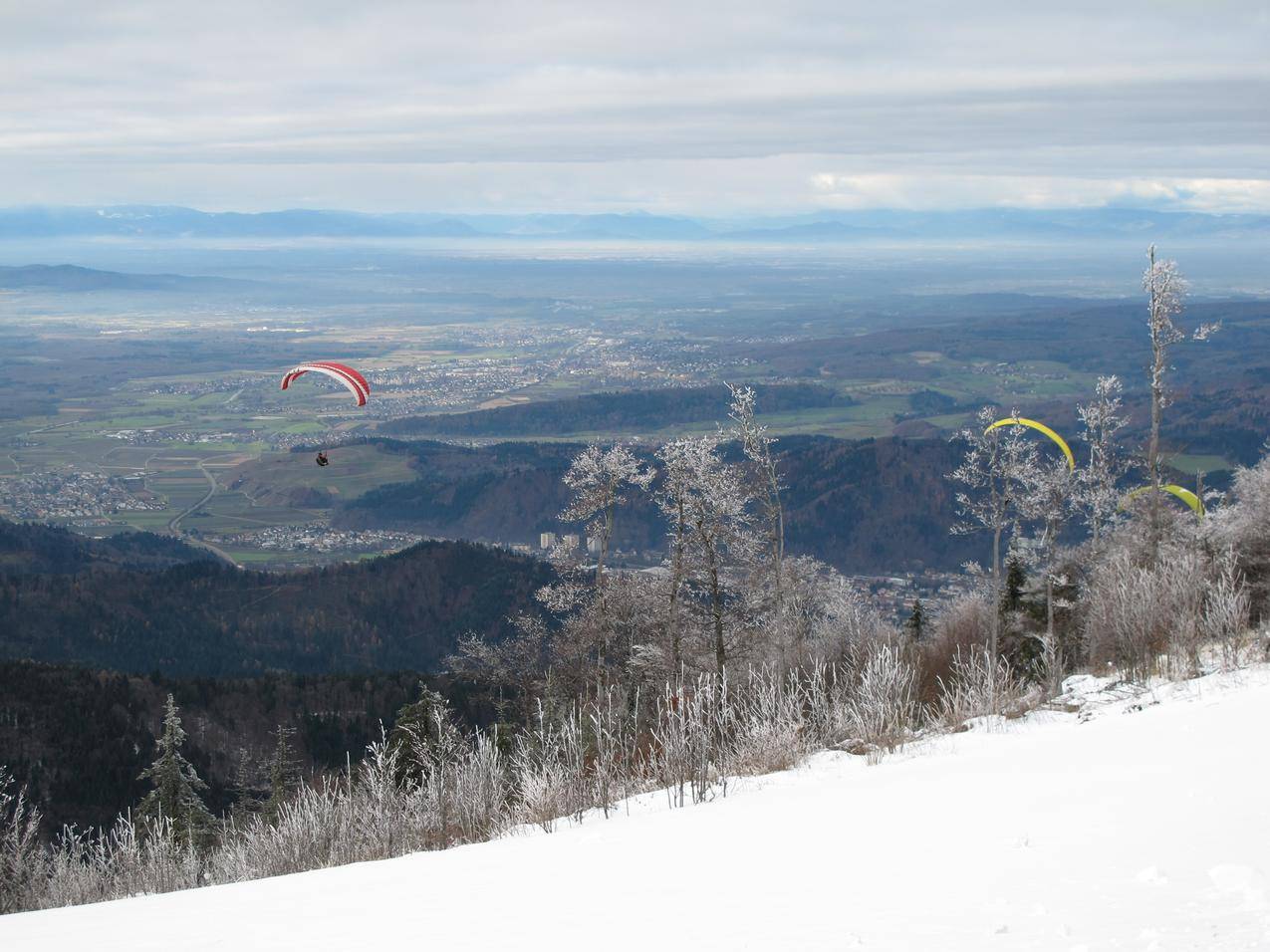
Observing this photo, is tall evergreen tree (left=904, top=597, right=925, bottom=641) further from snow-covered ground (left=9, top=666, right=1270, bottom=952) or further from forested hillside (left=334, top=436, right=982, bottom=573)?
forested hillside (left=334, top=436, right=982, bottom=573)

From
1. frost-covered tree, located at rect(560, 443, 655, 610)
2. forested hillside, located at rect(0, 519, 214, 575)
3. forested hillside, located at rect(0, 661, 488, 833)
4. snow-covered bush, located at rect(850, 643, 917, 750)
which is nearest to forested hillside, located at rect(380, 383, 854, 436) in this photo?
forested hillside, located at rect(0, 519, 214, 575)

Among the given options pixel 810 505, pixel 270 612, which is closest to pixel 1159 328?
pixel 270 612

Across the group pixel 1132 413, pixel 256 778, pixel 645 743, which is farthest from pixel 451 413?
pixel 645 743

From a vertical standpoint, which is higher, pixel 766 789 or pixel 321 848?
pixel 766 789

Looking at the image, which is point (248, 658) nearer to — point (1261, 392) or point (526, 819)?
point (526, 819)

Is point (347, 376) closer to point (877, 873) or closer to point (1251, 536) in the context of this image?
point (1251, 536)

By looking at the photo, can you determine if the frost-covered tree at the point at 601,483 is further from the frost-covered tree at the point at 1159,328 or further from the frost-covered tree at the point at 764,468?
the frost-covered tree at the point at 1159,328

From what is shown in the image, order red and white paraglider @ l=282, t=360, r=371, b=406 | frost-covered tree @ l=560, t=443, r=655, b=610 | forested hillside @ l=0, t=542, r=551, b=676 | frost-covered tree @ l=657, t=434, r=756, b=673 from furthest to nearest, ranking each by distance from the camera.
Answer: forested hillside @ l=0, t=542, r=551, b=676 < red and white paraglider @ l=282, t=360, r=371, b=406 < frost-covered tree @ l=560, t=443, r=655, b=610 < frost-covered tree @ l=657, t=434, r=756, b=673
